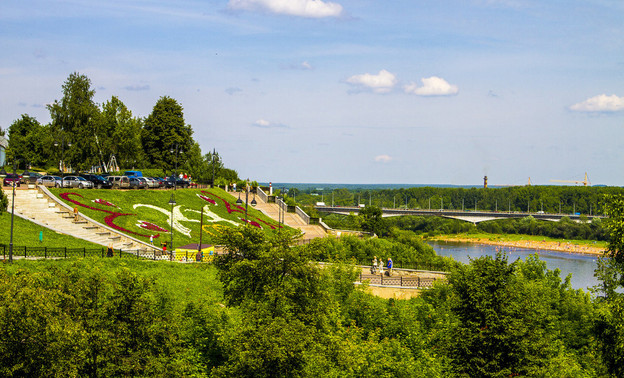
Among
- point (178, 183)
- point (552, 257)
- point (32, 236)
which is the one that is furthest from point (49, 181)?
point (552, 257)

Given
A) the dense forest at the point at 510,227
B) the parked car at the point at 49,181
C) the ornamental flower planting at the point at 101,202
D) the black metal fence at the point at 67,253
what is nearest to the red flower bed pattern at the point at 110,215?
the ornamental flower planting at the point at 101,202

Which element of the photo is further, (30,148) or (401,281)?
(30,148)

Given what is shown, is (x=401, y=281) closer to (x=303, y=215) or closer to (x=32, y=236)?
(x=32, y=236)

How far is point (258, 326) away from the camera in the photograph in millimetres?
23750

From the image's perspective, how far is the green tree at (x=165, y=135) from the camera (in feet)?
286

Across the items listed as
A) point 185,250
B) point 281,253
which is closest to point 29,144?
point 185,250

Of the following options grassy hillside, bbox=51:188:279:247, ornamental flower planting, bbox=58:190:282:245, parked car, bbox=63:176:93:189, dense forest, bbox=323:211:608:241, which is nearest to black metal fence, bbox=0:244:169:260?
ornamental flower planting, bbox=58:190:282:245

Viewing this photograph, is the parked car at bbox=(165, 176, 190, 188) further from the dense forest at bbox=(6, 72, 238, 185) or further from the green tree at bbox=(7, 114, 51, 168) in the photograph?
the green tree at bbox=(7, 114, 51, 168)

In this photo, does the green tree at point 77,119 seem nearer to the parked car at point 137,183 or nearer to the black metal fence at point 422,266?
the parked car at point 137,183

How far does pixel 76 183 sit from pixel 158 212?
9.27m

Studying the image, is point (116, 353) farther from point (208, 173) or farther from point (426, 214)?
point (426, 214)

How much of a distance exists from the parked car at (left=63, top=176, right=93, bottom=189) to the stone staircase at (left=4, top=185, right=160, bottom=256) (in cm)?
648

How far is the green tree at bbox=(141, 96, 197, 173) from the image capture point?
87.1 meters

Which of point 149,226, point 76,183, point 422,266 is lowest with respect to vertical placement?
point 422,266
